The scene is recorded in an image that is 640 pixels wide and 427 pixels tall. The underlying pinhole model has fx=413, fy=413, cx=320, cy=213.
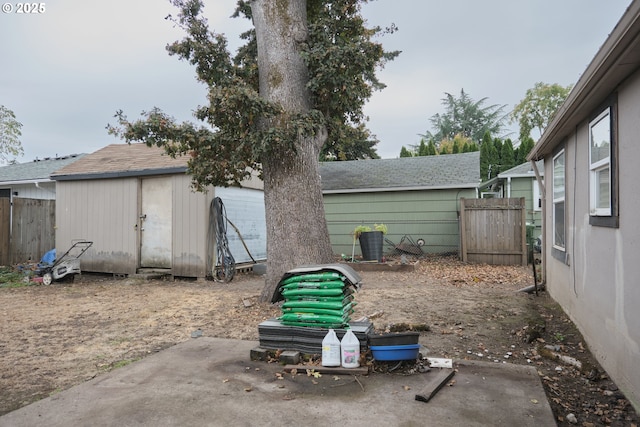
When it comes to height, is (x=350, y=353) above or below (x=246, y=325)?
above

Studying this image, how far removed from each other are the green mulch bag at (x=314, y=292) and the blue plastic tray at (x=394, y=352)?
55 cm

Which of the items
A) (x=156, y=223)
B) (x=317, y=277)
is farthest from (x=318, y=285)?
(x=156, y=223)

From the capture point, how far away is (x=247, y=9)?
344 inches

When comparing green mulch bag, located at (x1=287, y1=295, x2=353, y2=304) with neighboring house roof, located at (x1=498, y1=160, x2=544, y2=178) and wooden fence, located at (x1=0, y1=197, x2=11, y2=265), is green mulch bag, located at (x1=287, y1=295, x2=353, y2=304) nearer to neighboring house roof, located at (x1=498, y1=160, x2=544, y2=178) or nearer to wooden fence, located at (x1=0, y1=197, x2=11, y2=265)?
wooden fence, located at (x1=0, y1=197, x2=11, y2=265)

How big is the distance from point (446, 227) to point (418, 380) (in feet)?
32.6

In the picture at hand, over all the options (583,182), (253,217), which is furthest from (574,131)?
(253,217)

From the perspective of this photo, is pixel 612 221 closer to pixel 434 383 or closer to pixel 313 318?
pixel 434 383

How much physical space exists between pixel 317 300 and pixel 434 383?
1.20m

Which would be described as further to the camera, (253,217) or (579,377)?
(253,217)

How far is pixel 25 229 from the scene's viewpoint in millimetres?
11367

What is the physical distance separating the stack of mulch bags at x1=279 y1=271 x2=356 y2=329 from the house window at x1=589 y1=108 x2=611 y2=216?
2343 millimetres

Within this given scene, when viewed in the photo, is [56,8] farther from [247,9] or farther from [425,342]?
[425,342]

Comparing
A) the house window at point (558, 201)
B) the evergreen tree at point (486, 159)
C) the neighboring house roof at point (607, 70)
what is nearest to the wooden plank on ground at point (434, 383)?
the neighboring house roof at point (607, 70)

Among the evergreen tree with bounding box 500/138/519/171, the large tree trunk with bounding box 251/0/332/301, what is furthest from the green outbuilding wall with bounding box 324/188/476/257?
the evergreen tree with bounding box 500/138/519/171
